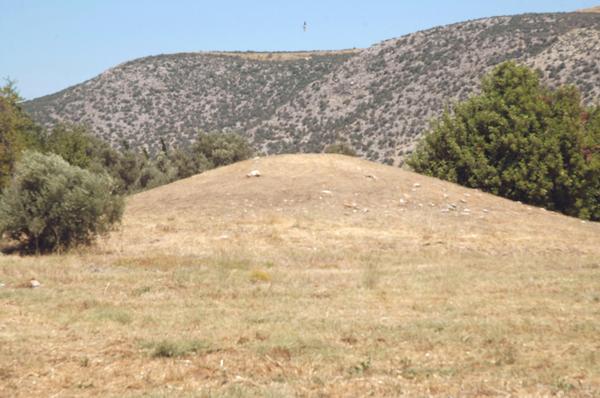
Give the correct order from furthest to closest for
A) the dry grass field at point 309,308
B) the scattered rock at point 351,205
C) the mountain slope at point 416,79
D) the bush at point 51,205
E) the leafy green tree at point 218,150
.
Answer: the mountain slope at point 416,79 → the leafy green tree at point 218,150 → the scattered rock at point 351,205 → the bush at point 51,205 → the dry grass field at point 309,308

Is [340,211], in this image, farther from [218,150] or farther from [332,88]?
[332,88]

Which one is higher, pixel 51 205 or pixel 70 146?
pixel 70 146

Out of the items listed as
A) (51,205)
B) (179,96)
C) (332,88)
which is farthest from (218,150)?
(51,205)

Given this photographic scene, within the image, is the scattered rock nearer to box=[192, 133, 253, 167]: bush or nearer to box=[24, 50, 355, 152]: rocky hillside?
box=[192, 133, 253, 167]: bush

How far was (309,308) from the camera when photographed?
995cm

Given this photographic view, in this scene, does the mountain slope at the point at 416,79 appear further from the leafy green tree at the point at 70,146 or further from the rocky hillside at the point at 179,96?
the leafy green tree at the point at 70,146

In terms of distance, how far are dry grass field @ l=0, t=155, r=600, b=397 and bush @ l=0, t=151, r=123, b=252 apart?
953 millimetres

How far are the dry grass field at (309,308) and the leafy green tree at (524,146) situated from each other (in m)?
8.55

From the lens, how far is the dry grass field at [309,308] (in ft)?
21.6

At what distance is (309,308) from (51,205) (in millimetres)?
8975

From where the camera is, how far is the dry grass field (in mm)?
6590

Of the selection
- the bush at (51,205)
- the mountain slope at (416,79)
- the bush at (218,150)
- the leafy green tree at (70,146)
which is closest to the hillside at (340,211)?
the bush at (51,205)

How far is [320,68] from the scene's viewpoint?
3693 inches

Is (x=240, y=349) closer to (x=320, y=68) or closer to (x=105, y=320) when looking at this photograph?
(x=105, y=320)
